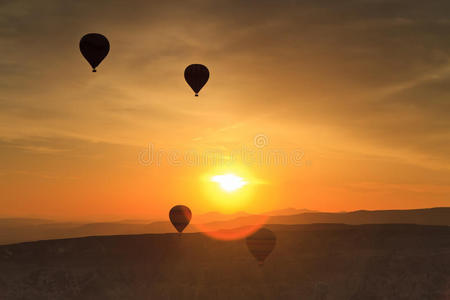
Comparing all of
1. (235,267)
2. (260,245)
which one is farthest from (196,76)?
(235,267)

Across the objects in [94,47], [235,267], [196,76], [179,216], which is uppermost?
[94,47]

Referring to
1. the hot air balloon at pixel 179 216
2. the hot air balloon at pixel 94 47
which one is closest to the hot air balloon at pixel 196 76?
the hot air balloon at pixel 94 47

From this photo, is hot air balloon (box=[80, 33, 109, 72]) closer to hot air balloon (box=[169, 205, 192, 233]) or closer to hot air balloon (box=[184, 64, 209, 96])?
hot air balloon (box=[184, 64, 209, 96])

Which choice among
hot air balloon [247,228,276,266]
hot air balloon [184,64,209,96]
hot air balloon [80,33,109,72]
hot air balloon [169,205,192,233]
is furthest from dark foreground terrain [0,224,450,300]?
hot air balloon [80,33,109,72]

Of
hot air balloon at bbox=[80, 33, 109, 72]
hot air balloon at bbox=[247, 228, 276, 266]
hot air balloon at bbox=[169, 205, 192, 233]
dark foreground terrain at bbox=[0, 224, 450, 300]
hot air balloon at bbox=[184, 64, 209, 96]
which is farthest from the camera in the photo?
dark foreground terrain at bbox=[0, 224, 450, 300]

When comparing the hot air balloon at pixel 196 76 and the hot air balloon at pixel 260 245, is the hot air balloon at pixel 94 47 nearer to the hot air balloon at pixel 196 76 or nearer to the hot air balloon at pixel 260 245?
the hot air balloon at pixel 196 76

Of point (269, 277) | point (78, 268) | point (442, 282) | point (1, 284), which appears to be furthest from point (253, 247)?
point (1, 284)

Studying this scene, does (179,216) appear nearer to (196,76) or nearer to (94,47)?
(196,76)
